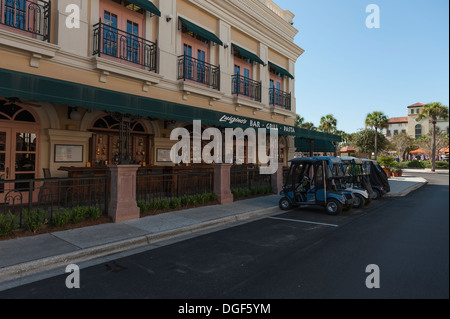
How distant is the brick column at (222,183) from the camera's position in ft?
36.7

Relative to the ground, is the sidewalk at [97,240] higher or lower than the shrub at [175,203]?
lower

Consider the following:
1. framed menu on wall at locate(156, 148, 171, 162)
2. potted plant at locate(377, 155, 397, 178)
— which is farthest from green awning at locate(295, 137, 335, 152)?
framed menu on wall at locate(156, 148, 171, 162)

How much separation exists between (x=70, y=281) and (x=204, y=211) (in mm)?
5463

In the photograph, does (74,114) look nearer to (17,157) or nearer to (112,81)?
(112,81)

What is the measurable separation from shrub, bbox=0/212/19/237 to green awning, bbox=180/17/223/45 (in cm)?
1061

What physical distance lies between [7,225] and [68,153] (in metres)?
4.62

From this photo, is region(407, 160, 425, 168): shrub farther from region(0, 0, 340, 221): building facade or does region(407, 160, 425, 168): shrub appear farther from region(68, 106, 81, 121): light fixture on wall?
region(68, 106, 81, 121): light fixture on wall

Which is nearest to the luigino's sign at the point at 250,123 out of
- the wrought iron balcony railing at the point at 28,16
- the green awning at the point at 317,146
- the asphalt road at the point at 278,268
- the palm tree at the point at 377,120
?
the asphalt road at the point at 278,268

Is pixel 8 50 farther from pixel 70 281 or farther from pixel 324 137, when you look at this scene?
pixel 324 137

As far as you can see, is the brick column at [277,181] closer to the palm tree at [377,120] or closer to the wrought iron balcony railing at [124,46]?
the wrought iron balcony railing at [124,46]

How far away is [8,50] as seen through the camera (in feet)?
26.4

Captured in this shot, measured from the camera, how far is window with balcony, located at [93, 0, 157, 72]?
10.2 metres

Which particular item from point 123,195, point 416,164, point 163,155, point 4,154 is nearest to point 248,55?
point 163,155

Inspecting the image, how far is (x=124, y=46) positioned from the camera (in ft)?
35.8
